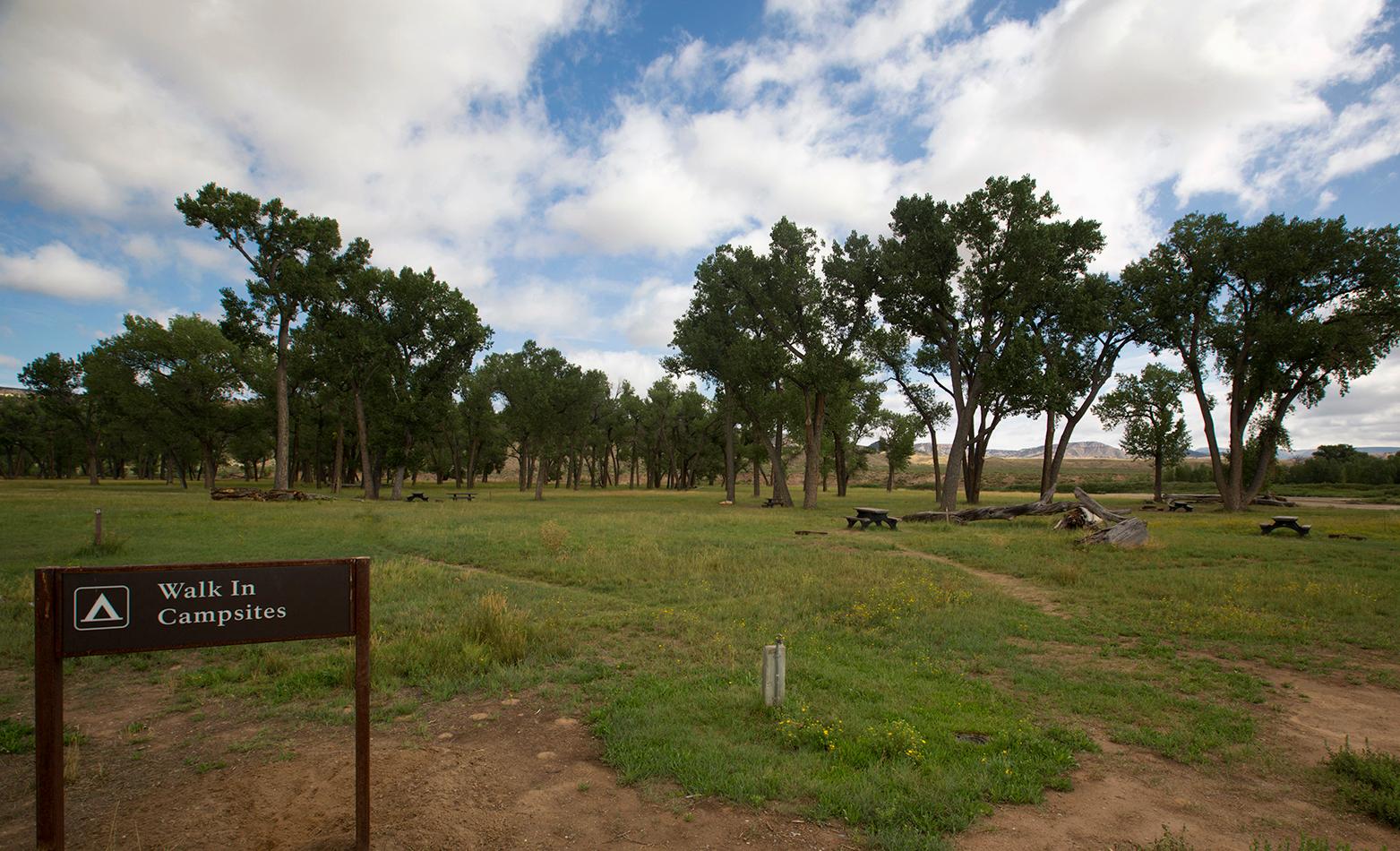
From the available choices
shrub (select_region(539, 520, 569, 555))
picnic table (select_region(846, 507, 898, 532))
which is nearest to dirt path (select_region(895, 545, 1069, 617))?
picnic table (select_region(846, 507, 898, 532))

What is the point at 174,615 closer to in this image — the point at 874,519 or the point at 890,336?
the point at 874,519

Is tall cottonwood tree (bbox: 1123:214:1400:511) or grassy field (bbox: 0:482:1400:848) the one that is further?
tall cottonwood tree (bbox: 1123:214:1400:511)

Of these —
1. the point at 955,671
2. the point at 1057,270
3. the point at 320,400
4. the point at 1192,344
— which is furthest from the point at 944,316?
the point at 320,400

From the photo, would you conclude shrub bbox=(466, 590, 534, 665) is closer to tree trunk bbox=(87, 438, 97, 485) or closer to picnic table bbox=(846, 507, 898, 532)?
→ picnic table bbox=(846, 507, 898, 532)

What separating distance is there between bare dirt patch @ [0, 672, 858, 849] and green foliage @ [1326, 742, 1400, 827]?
3.78m

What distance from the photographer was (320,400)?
51.5 meters

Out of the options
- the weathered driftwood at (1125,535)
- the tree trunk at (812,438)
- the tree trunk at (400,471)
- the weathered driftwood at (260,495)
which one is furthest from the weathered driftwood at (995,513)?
the tree trunk at (400,471)

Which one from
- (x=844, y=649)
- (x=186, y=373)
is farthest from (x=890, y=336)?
(x=186, y=373)

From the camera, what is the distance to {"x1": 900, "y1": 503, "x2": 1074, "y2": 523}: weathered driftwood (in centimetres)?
2559

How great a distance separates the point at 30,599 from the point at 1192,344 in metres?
40.9

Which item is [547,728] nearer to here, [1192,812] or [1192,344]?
[1192,812]

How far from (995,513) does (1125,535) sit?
8.87 metres

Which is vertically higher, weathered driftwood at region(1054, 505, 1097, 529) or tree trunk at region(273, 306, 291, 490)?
tree trunk at region(273, 306, 291, 490)

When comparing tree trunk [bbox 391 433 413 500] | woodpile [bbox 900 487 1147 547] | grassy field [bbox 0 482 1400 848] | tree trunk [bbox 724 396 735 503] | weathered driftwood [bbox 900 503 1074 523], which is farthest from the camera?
tree trunk [bbox 391 433 413 500]
